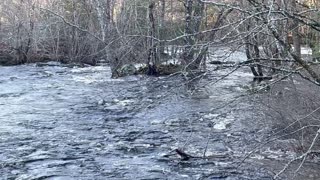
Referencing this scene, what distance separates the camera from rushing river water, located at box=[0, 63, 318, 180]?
7.64 meters

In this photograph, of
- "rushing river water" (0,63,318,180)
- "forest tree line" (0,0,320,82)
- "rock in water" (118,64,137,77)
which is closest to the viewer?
"rushing river water" (0,63,318,180)

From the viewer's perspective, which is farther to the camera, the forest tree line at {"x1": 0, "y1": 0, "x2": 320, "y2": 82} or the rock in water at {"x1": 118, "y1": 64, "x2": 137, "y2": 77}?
the rock in water at {"x1": 118, "y1": 64, "x2": 137, "y2": 77}

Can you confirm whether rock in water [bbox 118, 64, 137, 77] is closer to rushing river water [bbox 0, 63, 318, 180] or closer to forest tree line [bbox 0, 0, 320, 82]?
forest tree line [bbox 0, 0, 320, 82]

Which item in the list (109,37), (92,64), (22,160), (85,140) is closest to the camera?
(22,160)

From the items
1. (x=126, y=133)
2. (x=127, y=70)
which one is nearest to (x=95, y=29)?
(x=127, y=70)

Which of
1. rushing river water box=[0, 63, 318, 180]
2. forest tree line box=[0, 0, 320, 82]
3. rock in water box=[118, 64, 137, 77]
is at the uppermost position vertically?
forest tree line box=[0, 0, 320, 82]

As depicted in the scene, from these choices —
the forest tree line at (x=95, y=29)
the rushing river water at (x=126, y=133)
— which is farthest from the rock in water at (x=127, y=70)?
the rushing river water at (x=126, y=133)

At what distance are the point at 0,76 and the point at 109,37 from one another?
4.71m

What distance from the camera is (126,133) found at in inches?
398

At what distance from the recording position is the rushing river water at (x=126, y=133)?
764 cm

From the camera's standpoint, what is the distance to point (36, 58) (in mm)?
25094

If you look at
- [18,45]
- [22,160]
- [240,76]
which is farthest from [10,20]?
[22,160]

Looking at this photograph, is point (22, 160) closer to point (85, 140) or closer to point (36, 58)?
point (85, 140)

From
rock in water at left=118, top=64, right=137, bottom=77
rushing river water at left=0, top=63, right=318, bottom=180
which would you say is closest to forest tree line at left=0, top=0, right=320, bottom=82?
rock in water at left=118, top=64, right=137, bottom=77
